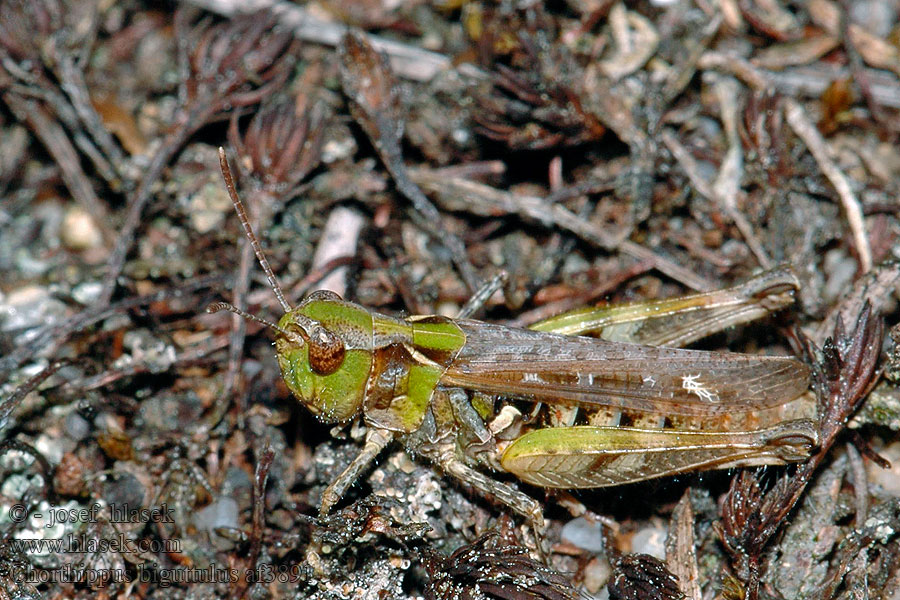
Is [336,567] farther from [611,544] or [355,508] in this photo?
[611,544]

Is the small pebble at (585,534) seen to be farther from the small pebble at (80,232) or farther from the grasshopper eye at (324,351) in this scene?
the small pebble at (80,232)

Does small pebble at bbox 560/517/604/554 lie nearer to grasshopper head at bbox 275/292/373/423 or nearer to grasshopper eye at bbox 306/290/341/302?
grasshopper head at bbox 275/292/373/423

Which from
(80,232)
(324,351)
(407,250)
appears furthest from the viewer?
(80,232)

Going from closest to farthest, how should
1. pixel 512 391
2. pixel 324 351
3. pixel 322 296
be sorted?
1. pixel 324 351
2. pixel 512 391
3. pixel 322 296

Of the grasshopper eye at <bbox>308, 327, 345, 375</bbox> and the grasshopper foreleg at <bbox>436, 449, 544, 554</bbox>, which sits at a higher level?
the grasshopper eye at <bbox>308, 327, 345, 375</bbox>

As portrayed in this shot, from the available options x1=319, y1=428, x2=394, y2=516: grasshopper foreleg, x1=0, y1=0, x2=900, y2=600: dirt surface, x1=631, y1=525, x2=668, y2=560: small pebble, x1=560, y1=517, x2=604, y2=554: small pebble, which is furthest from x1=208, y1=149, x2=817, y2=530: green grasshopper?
x1=631, y1=525, x2=668, y2=560: small pebble

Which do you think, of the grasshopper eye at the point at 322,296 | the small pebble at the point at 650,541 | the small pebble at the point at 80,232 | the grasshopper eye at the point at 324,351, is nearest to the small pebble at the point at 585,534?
the small pebble at the point at 650,541

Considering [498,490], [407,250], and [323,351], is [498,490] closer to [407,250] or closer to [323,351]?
[323,351]

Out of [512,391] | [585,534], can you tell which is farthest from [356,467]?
[585,534]
